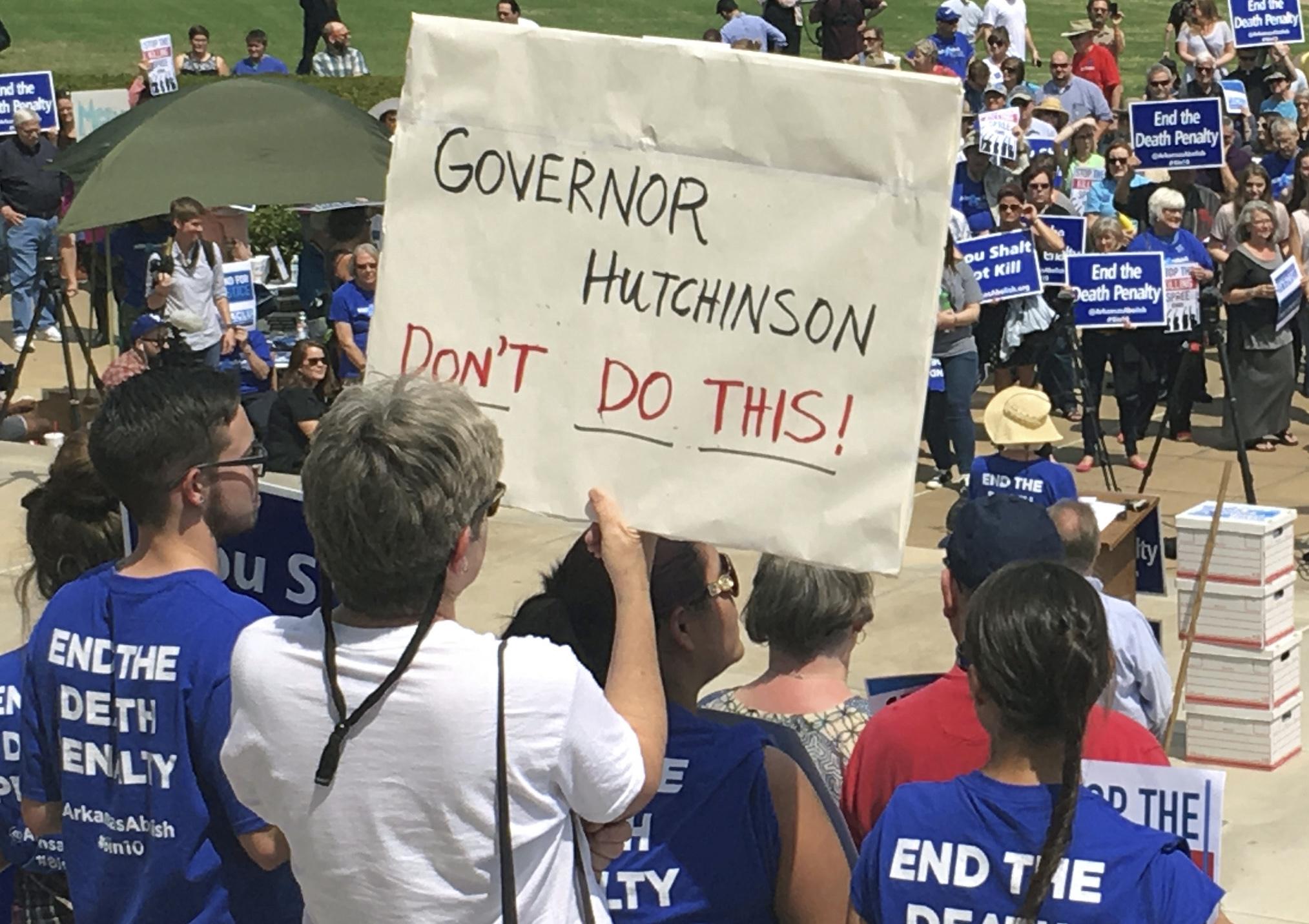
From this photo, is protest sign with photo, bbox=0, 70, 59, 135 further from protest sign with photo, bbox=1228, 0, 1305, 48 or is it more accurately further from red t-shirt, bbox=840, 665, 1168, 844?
red t-shirt, bbox=840, 665, 1168, 844

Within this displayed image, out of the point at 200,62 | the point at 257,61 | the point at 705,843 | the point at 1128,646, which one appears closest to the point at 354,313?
the point at 1128,646

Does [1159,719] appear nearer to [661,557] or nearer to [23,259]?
Answer: [661,557]

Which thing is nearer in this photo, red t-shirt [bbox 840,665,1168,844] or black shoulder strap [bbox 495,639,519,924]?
black shoulder strap [bbox 495,639,519,924]

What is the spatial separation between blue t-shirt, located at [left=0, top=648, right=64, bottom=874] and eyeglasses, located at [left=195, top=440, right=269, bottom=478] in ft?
1.93

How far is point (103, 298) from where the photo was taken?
17.1m

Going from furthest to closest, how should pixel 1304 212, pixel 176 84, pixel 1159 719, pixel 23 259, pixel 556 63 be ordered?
pixel 176 84 < pixel 23 259 < pixel 1304 212 < pixel 1159 719 < pixel 556 63

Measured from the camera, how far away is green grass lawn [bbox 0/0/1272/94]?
102 feet

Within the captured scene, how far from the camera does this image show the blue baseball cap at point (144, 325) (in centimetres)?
1235

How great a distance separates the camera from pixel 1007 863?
264 centimetres

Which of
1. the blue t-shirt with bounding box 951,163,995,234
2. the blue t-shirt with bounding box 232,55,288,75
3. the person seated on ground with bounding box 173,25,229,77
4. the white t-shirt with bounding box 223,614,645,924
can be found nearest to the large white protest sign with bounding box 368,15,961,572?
the white t-shirt with bounding box 223,614,645,924

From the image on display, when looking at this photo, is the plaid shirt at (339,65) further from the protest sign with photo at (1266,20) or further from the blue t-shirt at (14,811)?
the blue t-shirt at (14,811)

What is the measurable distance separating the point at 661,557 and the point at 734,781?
40cm

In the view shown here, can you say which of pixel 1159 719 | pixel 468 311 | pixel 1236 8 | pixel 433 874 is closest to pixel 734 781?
pixel 433 874

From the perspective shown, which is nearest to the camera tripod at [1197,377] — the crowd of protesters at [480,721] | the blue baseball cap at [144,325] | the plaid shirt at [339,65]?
the blue baseball cap at [144,325]
